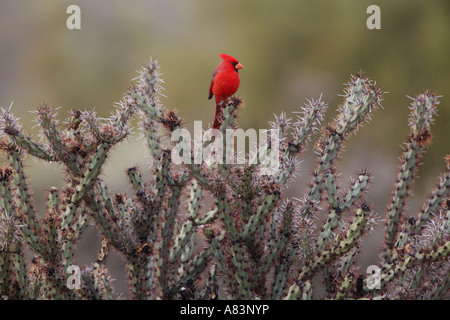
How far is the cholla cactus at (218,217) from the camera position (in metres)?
1.89

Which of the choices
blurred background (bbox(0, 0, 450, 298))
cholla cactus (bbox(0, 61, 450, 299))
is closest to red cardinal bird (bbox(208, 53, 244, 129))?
cholla cactus (bbox(0, 61, 450, 299))

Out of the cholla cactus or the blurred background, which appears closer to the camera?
the cholla cactus

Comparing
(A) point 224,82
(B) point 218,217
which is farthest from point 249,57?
(B) point 218,217

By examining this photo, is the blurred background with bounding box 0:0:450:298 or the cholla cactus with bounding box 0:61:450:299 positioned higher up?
the blurred background with bounding box 0:0:450:298

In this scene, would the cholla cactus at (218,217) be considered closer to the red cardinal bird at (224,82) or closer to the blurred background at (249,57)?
the red cardinal bird at (224,82)

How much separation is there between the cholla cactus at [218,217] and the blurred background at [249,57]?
9.70 feet

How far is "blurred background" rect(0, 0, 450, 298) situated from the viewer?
5.20 metres

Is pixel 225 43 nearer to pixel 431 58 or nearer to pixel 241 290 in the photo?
pixel 431 58

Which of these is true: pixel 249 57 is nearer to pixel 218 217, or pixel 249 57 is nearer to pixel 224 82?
pixel 224 82

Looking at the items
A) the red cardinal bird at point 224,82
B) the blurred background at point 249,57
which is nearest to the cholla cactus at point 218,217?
the red cardinal bird at point 224,82

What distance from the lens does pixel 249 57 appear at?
219 inches

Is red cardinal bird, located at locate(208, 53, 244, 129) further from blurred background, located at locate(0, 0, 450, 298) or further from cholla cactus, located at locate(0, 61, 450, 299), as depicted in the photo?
blurred background, located at locate(0, 0, 450, 298)

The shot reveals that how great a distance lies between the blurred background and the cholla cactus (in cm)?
296
